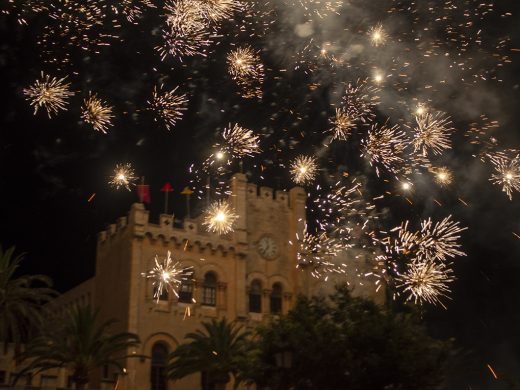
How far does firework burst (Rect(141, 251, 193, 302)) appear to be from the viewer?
156 feet

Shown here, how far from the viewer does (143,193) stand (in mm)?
48906

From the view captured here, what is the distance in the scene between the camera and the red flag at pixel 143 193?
48812 millimetres

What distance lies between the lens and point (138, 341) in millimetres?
41750

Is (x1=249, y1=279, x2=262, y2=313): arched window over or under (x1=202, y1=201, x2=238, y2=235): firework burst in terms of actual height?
under

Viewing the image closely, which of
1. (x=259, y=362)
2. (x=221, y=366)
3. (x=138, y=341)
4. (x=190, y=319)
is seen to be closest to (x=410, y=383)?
(x=259, y=362)

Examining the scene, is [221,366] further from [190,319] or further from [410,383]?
[410,383]

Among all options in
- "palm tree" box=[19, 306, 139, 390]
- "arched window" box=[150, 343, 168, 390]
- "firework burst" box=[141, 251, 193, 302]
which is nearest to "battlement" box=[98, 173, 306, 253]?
"firework burst" box=[141, 251, 193, 302]

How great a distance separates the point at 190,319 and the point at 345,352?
17.5 m

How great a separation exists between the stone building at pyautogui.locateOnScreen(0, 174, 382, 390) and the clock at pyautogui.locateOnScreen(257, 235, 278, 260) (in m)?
0.07

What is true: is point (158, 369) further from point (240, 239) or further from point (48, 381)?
point (240, 239)

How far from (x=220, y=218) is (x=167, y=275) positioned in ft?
16.5

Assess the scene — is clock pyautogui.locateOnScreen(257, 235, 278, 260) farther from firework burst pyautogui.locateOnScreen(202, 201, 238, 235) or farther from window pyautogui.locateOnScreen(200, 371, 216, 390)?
window pyautogui.locateOnScreen(200, 371, 216, 390)

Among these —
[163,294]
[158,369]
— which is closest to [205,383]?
[158,369]

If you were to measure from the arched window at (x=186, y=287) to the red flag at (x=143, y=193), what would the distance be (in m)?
5.18
